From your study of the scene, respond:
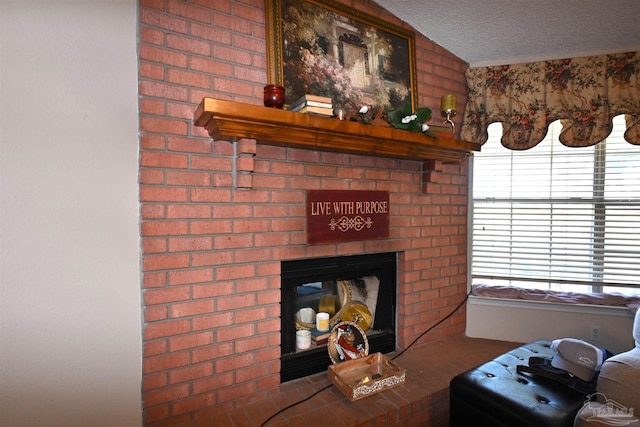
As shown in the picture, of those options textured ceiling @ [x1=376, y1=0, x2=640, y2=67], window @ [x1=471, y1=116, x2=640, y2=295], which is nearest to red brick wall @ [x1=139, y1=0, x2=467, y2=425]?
textured ceiling @ [x1=376, y1=0, x2=640, y2=67]

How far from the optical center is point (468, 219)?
2.65 metres

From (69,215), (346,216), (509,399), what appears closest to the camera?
(69,215)

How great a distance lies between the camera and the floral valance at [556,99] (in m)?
2.22

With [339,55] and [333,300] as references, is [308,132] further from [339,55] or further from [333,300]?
[333,300]

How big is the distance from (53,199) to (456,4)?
88.1 inches

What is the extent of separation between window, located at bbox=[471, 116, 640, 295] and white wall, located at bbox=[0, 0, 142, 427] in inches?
93.2

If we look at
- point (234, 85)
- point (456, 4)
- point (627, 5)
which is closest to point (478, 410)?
point (234, 85)

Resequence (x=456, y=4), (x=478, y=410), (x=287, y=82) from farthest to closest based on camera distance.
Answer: (x=456, y=4), (x=287, y=82), (x=478, y=410)

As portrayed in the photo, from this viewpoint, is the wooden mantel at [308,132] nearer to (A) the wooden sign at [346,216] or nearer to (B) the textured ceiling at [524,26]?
(A) the wooden sign at [346,216]

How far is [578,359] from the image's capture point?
172 cm

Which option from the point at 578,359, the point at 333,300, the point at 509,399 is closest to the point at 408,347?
the point at 333,300

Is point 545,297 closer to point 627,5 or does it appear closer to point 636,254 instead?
point 636,254

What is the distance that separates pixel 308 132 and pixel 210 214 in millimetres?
605

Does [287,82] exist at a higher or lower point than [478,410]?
higher
